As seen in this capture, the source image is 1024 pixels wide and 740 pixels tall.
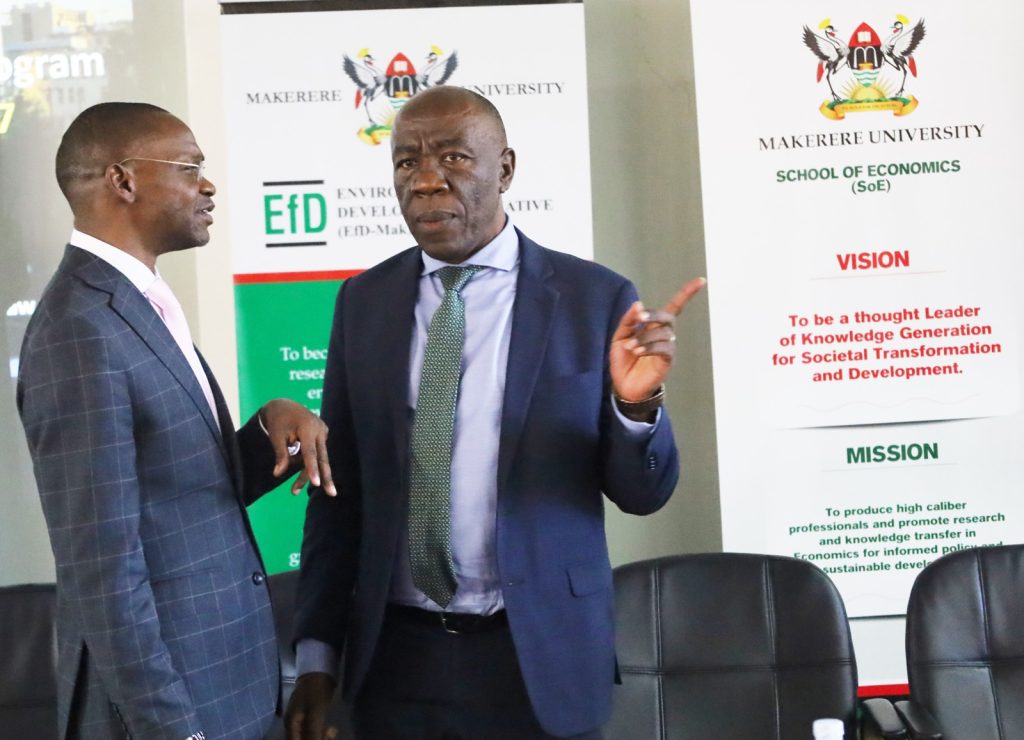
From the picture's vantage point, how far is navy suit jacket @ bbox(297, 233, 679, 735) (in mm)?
1896

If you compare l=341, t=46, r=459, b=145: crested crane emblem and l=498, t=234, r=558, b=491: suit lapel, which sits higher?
l=341, t=46, r=459, b=145: crested crane emblem

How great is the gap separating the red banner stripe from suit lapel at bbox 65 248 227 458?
5.79ft

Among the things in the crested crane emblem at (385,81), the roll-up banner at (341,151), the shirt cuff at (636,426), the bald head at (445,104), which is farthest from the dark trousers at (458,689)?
the crested crane emblem at (385,81)

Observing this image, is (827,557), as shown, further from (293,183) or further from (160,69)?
(160,69)

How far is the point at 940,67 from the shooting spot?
3691mm

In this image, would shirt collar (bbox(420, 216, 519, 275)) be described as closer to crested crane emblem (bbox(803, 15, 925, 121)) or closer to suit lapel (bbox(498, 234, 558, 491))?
suit lapel (bbox(498, 234, 558, 491))

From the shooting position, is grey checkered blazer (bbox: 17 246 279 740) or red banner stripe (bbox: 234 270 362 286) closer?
grey checkered blazer (bbox: 17 246 279 740)

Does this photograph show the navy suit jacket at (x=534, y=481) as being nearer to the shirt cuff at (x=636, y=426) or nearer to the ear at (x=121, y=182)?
the shirt cuff at (x=636, y=426)

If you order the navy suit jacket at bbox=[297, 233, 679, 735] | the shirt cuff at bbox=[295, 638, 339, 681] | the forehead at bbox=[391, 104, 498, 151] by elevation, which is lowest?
the shirt cuff at bbox=[295, 638, 339, 681]

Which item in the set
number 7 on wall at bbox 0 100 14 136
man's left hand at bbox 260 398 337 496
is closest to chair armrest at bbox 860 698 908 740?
man's left hand at bbox 260 398 337 496

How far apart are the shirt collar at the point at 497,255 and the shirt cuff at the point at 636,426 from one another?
15.3 inches

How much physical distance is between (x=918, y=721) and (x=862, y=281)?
1.60 m

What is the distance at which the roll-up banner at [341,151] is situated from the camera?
371 cm

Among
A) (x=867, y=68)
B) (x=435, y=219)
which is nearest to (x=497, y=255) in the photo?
(x=435, y=219)
